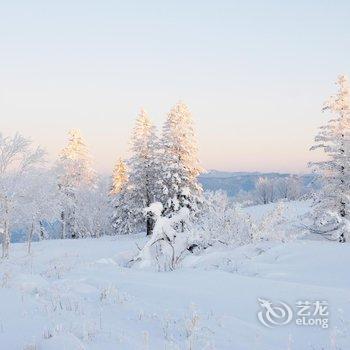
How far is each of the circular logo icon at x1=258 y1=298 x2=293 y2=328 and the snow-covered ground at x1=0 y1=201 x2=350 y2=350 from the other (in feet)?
0.36

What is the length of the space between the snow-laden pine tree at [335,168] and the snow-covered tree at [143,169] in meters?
17.6

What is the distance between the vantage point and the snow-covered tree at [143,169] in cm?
4116

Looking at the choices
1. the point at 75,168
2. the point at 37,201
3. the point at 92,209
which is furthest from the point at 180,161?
the point at 92,209

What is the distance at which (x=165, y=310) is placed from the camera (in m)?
6.60

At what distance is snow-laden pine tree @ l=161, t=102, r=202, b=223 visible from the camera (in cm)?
3778

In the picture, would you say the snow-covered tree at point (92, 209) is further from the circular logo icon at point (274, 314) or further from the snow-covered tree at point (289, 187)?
the snow-covered tree at point (289, 187)

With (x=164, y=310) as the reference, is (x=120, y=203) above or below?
below

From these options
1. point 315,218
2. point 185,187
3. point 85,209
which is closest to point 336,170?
point 315,218

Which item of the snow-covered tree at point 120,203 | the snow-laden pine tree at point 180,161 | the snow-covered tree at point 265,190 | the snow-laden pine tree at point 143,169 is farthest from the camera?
the snow-covered tree at point 265,190

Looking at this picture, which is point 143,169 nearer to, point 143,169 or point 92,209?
point 143,169

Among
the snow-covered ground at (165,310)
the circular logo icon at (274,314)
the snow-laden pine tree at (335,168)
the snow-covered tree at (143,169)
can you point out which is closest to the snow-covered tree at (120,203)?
the snow-covered tree at (143,169)

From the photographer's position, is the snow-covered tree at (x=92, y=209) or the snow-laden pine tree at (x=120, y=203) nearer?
the snow-laden pine tree at (x=120, y=203)

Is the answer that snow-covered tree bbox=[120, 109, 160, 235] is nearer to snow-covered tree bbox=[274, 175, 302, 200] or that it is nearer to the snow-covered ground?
the snow-covered ground

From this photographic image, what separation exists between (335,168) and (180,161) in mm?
15546
